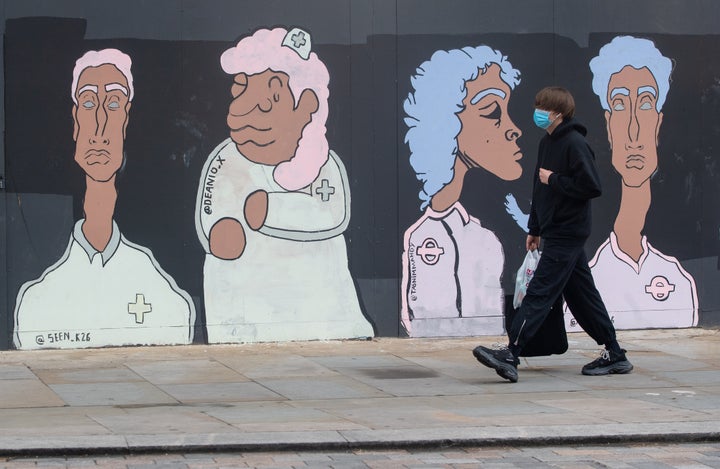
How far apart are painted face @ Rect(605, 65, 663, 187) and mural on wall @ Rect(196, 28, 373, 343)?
2533 millimetres

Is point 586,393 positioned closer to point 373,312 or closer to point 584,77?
point 373,312

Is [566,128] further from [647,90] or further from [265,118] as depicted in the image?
[265,118]

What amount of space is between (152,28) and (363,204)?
2277 mm

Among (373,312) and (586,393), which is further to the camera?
(373,312)

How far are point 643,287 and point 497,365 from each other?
2.92 meters

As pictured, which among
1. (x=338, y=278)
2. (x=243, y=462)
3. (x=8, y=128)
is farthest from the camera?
(x=338, y=278)

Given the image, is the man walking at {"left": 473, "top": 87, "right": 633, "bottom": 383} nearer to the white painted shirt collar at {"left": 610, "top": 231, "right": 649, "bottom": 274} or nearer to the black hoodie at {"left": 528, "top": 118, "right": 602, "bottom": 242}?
the black hoodie at {"left": 528, "top": 118, "right": 602, "bottom": 242}

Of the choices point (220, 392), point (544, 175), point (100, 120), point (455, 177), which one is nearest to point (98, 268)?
point (100, 120)

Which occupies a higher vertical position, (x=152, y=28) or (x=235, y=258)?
(x=152, y=28)

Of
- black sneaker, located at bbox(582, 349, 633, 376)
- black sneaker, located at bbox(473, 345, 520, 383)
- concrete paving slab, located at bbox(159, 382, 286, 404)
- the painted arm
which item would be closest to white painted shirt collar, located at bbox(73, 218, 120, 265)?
the painted arm

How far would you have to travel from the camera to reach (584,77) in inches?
420

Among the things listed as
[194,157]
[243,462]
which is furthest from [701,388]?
[194,157]

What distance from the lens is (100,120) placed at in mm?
9695

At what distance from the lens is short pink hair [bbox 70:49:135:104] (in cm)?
965
